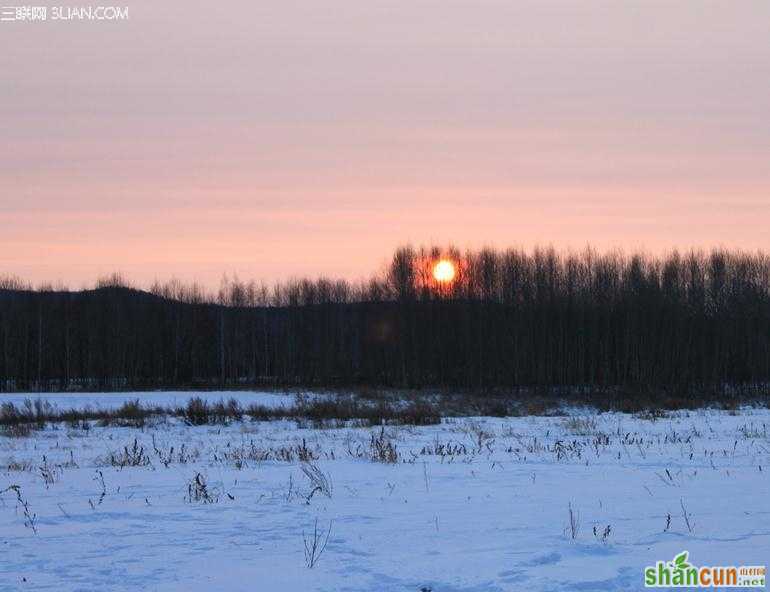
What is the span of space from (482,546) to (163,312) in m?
68.4

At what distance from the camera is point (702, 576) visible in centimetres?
529

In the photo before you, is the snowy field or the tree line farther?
the tree line

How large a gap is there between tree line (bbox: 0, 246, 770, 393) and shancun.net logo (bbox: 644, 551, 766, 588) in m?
51.2

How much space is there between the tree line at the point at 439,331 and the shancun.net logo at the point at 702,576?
168 ft

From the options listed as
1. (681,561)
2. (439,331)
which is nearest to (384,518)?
(681,561)

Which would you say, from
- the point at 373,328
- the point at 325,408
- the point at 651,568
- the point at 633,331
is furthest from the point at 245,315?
the point at 651,568

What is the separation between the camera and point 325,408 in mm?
26266

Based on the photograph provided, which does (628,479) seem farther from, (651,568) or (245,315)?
(245,315)

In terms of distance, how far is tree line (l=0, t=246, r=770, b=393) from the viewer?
193ft

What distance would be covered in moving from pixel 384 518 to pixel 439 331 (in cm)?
5716

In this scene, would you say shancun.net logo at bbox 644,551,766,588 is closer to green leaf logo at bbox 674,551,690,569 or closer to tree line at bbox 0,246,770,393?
green leaf logo at bbox 674,551,690,569

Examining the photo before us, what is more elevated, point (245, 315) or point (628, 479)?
point (245, 315)

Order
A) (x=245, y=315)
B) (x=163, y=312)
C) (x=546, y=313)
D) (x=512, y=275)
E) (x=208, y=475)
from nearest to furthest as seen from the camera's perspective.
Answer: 1. (x=208, y=475)
2. (x=546, y=313)
3. (x=512, y=275)
4. (x=163, y=312)
5. (x=245, y=315)

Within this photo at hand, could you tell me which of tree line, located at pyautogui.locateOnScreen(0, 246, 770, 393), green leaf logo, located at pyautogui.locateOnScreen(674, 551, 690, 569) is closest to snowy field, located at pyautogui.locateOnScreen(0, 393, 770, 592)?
green leaf logo, located at pyautogui.locateOnScreen(674, 551, 690, 569)
